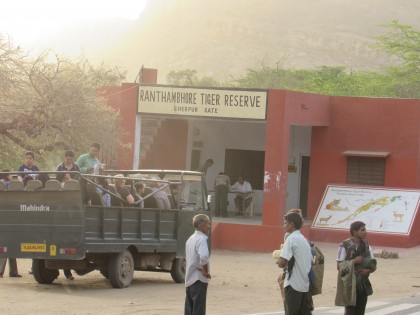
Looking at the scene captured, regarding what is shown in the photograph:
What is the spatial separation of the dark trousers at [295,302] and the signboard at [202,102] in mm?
16564

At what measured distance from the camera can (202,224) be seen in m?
12.1

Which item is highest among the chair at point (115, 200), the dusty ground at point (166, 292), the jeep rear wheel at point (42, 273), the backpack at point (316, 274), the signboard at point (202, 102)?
the signboard at point (202, 102)

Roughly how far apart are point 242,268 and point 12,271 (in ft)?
21.4

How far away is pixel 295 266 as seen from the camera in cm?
1098

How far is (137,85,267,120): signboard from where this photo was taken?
2750 cm

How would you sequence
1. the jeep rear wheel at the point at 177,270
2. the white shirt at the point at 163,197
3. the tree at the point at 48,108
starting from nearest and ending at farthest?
the white shirt at the point at 163,197
the jeep rear wheel at the point at 177,270
the tree at the point at 48,108

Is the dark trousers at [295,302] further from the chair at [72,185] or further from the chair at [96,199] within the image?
the chair at [96,199]

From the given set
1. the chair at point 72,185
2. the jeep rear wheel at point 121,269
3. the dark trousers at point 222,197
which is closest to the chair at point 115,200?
the jeep rear wheel at point 121,269

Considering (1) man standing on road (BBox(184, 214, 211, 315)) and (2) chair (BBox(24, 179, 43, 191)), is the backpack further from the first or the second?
(2) chair (BBox(24, 179, 43, 191))

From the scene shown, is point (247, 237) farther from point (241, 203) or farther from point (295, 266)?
point (295, 266)

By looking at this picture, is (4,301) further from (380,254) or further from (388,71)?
(388,71)

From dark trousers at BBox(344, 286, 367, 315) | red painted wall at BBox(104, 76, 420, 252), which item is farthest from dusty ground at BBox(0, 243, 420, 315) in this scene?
dark trousers at BBox(344, 286, 367, 315)

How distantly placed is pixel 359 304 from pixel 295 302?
→ 1.62 m

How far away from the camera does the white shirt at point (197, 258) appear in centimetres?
1198
